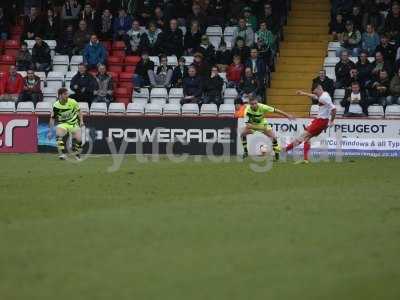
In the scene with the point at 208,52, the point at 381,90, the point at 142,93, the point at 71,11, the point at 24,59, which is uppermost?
the point at 71,11

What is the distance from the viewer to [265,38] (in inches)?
1185

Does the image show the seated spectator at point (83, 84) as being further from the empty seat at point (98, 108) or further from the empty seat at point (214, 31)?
the empty seat at point (214, 31)

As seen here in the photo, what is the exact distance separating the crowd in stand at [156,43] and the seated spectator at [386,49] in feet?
10.7

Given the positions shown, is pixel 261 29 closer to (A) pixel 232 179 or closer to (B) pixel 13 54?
(B) pixel 13 54

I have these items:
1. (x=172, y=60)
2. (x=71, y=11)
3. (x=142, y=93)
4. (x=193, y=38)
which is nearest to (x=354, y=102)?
(x=193, y=38)

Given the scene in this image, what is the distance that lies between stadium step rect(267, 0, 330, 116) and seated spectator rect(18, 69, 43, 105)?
6.73 m

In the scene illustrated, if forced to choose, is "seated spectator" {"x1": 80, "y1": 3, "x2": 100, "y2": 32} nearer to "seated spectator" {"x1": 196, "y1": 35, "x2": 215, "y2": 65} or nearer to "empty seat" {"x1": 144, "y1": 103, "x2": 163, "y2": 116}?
"seated spectator" {"x1": 196, "y1": 35, "x2": 215, "y2": 65}

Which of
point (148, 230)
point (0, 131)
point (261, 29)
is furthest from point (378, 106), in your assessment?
point (148, 230)

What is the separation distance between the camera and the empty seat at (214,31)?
31.6m

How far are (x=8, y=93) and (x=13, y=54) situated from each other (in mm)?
2542

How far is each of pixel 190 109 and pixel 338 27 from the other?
17.7ft

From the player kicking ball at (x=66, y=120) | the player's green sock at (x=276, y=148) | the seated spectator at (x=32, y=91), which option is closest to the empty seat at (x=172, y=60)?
the seated spectator at (x=32, y=91)

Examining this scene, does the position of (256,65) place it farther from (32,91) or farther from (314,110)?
(32,91)

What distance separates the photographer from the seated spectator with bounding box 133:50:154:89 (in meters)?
29.9
